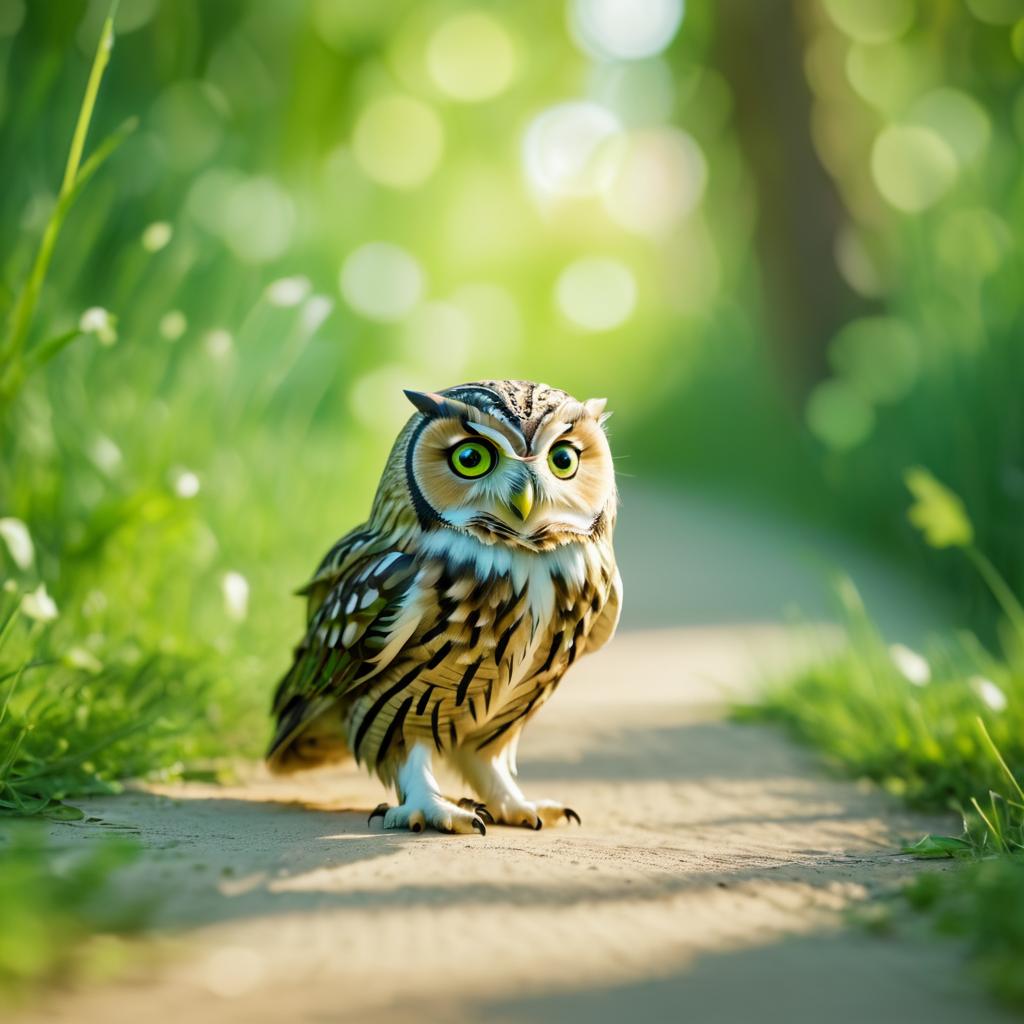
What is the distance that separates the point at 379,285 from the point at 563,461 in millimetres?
6454

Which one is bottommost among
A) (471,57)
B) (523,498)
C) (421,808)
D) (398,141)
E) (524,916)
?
(524,916)

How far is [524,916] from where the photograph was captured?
177cm

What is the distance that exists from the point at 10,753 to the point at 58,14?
4113 mm

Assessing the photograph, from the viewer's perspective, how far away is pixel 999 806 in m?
3.02

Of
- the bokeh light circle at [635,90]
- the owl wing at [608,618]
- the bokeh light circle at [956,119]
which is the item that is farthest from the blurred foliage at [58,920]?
the bokeh light circle at [635,90]

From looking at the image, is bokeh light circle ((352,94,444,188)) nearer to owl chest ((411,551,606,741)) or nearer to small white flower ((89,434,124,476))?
small white flower ((89,434,124,476))

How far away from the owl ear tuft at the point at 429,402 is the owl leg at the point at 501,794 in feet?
2.87

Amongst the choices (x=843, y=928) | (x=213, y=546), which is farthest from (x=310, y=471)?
(x=843, y=928)

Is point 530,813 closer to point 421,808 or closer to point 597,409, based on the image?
point 421,808

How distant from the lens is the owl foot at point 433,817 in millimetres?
2578

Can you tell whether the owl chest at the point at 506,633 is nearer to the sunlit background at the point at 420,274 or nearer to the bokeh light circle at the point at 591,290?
the sunlit background at the point at 420,274

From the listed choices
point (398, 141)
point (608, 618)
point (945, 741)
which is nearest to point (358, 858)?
point (608, 618)

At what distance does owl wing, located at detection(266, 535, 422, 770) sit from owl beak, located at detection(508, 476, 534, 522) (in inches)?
10.4

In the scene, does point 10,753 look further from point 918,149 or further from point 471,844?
point 918,149
